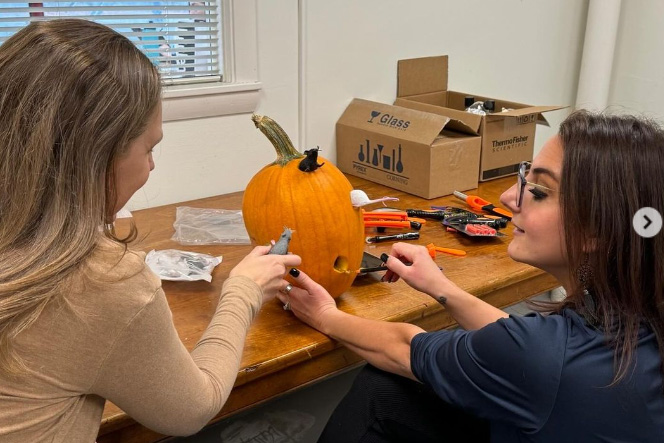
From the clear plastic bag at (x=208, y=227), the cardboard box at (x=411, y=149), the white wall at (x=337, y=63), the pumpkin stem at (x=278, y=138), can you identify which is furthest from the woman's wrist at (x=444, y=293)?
the white wall at (x=337, y=63)

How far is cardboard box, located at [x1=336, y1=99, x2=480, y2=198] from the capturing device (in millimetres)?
1760

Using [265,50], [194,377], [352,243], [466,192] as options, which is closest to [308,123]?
[265,50]

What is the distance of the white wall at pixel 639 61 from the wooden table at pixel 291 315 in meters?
1.51

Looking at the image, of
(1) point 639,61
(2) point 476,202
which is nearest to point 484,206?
(2) point 476,202

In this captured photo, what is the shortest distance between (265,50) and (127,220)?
0.59 metres

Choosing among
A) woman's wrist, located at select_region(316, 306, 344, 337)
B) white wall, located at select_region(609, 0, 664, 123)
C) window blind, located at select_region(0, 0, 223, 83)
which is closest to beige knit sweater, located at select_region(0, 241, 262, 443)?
woman's wrist, located at select_region(316, 306, 344, 337)

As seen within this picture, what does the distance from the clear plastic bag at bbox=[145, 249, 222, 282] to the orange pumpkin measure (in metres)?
0.14

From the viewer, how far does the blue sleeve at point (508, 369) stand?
2.92 feet

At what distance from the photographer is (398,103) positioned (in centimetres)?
210

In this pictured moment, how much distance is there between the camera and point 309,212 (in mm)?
1175

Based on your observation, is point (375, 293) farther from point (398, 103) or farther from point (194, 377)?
point (398, 103)

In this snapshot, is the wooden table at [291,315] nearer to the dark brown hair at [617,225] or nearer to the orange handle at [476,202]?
the orange handle at [476,202]

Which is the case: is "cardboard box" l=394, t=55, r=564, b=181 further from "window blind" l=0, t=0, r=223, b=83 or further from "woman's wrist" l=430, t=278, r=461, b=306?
"woman's wrist" l=430, t=278, r=461, b=306

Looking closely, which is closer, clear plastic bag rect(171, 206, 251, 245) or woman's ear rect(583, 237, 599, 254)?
woman's ear rect(583, 237, 599, 254)
